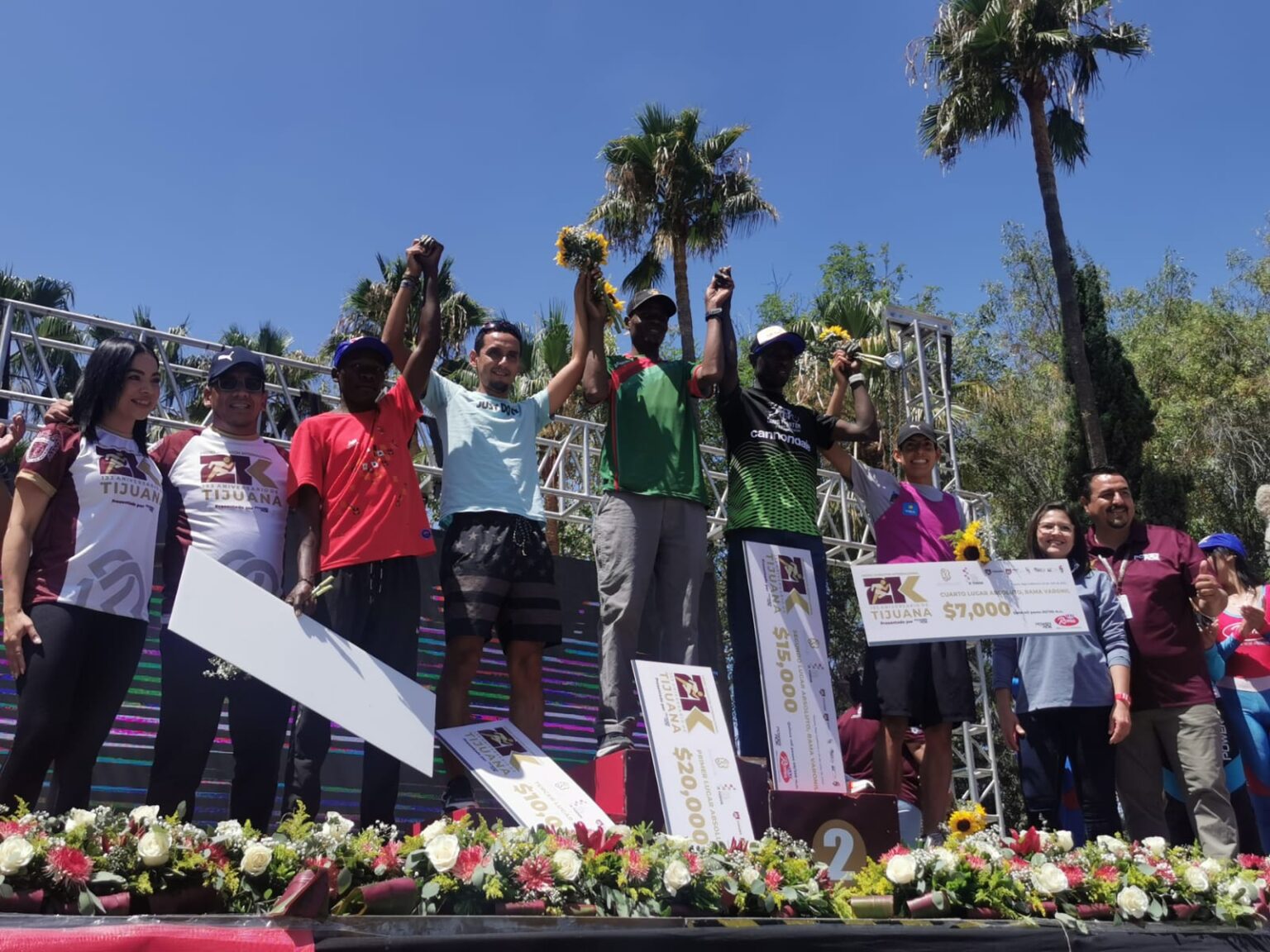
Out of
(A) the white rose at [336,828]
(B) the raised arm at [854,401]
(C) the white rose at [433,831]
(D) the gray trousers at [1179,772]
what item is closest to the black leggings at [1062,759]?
(D) the gray trousers at [1179,772]

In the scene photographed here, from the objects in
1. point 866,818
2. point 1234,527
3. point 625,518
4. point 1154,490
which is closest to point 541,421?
point 625,518

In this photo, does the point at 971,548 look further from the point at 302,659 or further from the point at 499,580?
the point at 302,659

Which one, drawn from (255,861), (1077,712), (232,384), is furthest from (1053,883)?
(232,384)

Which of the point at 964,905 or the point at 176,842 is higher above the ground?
the point at 176,842

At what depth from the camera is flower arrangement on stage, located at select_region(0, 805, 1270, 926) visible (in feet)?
6.12

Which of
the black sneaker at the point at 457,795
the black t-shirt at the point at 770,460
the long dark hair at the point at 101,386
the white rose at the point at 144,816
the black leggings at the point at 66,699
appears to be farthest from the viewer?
the black t-shirt at the point at 770,460

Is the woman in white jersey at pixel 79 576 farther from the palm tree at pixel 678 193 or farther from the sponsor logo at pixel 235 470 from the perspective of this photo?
the palm tree at pixel 678 193

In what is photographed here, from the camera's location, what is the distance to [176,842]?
1.95 m

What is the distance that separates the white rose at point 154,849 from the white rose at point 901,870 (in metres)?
1.64

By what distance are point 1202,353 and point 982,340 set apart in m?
4.77

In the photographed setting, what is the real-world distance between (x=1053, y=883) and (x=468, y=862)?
1583 mm

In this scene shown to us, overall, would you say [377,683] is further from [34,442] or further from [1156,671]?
[1156,671]

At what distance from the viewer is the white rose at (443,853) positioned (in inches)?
81.4

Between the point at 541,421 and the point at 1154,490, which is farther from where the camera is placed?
the point at 1154,490
